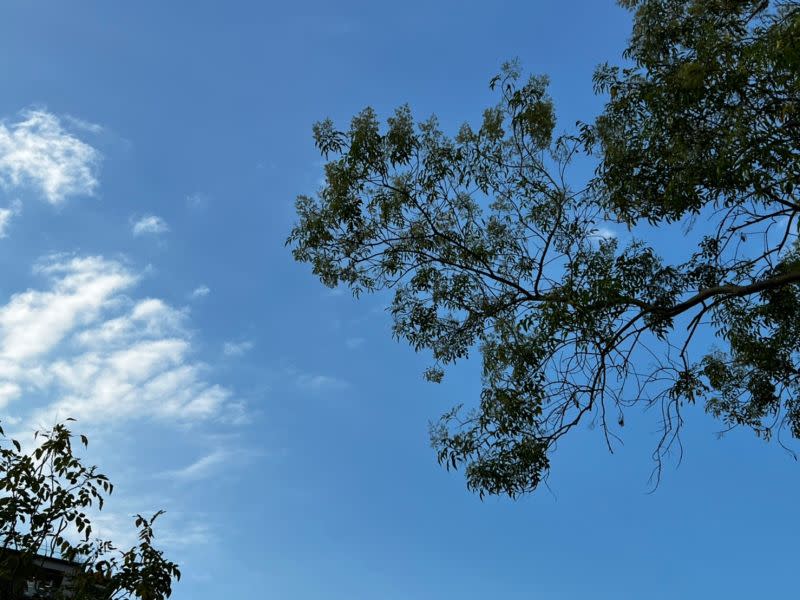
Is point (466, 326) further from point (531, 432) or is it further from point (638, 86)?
point (638, 86)

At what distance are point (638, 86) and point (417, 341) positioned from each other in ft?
15.2

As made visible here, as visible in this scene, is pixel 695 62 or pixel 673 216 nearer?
pixel 695 62

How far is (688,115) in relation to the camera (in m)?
8.50

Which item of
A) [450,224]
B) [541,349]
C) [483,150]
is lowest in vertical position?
[541,349]

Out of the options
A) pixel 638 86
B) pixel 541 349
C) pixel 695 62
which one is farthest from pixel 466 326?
pixel 695 62

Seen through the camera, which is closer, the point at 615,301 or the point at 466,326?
the point at 615,301

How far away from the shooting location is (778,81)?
308 inches

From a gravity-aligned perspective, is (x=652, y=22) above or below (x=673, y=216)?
above

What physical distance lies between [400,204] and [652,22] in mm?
4075

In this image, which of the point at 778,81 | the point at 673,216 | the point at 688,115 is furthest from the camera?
the point at 673,216

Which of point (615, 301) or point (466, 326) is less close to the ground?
point (466, 326)

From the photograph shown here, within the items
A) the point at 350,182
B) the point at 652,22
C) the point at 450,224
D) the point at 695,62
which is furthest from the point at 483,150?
the point at 695,62

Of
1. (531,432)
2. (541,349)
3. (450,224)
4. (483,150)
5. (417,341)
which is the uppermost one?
(483,150)

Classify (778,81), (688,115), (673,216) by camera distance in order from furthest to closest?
(673,216), (688,115), (778,81)
